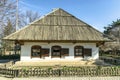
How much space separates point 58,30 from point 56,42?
1578 mm

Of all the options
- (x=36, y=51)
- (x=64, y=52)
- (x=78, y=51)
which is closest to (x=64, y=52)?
(x=64, y=52)

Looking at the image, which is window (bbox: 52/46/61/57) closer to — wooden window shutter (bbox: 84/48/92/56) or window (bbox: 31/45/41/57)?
window (bbox: 31/45/41/57)

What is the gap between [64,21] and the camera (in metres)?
24.1

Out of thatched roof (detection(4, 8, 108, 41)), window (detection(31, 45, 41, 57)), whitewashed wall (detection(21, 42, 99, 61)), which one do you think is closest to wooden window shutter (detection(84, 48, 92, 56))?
whitewashed wall (detection(21, 42, 99, 61))

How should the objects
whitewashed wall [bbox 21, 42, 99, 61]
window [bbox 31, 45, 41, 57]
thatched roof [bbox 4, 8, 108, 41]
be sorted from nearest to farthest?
thatched roof [bbox 4, 8, 108, 41] → whitewashed wall [bbox 21, 42, 99, 61] → window [bbox 31, 45, 41, 57]

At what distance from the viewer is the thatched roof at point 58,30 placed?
21141mm

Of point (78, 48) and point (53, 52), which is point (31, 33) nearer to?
point (53, 52)

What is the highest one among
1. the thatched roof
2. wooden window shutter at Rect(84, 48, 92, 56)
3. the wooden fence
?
the thatched roof

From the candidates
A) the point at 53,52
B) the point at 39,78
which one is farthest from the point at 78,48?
the point at 39,78

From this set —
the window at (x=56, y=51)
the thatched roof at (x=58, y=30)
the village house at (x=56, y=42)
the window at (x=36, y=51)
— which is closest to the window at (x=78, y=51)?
the village house at (x=56, y=42)

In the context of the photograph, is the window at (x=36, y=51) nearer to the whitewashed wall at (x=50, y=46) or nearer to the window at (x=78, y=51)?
the whitewashed wall at (x=50, y=46)

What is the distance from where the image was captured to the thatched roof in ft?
69.4

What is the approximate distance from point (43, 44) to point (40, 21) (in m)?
3.41

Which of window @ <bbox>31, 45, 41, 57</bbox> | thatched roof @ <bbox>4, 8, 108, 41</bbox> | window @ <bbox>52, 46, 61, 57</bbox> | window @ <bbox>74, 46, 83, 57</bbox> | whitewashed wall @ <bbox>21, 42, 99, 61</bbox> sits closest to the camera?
thatched roof @ <bbox>4, 8, 108, 41</bbox>
